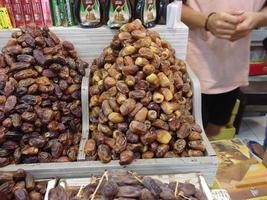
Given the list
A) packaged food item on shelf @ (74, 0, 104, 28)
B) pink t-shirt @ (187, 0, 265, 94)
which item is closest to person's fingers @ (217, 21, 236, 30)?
pink t-shirt @ (187, 0, 265, 94)

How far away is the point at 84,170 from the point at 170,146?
0.30m

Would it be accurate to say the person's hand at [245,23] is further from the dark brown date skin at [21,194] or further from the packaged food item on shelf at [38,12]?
the dark brown date skin at [21,194]

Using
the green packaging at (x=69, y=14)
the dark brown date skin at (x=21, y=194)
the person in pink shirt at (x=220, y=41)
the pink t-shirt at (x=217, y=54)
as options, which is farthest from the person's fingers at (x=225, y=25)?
the dark brown date skin at (x=21, y=194)

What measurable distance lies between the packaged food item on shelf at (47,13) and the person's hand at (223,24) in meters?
0.71

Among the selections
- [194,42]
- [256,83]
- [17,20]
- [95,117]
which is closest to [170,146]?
[95,117]

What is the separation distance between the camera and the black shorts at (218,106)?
1.66 metres

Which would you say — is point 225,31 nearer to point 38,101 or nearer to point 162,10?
point 162,10

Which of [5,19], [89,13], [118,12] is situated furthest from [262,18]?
[5,19]

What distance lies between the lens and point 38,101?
0.98 m

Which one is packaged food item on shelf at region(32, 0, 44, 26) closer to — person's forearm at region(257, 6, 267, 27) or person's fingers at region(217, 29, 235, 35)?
person's fingers at region(217, 29, 235, 35)

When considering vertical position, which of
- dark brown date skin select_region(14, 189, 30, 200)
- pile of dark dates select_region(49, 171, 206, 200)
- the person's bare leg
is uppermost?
pile of dark dates select_region(49, 171, 206, 200)

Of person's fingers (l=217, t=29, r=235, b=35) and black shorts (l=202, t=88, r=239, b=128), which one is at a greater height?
person's fingers (l=217, t=29, r=235, b=35)

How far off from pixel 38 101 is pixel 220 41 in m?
0.94

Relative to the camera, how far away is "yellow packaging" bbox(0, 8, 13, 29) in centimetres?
116
